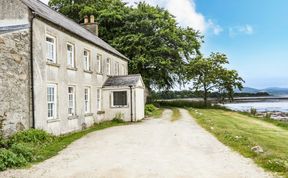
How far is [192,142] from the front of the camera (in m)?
15.4

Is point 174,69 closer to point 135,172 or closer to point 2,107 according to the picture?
point 2,107

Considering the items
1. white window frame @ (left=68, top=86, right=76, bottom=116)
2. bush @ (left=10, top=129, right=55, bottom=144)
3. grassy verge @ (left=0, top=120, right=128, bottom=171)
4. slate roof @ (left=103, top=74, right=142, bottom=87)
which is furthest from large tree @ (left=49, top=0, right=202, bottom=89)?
bush @ (left=10, top=129, right=55, bottom=144)

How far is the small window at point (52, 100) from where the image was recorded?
701 inches

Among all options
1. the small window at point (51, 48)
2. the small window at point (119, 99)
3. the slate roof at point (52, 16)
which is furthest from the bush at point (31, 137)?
the small window at point (119, 99)

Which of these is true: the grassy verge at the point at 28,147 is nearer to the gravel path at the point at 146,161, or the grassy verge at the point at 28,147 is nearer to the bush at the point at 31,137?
the bush at the point at 31,137

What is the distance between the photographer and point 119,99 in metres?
27.2

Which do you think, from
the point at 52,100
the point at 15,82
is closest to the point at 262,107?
the point at 52,100

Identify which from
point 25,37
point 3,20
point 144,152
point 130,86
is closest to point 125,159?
point 144,152

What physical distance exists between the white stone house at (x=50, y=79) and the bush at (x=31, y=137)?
423 mm

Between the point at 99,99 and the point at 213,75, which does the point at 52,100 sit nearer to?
the point at 99,99

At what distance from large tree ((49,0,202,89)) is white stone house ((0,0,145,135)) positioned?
52.5 feet

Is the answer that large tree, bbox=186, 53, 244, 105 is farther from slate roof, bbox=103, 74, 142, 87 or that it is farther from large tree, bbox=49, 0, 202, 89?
slate roof, bbox=103, 74, 142, 87

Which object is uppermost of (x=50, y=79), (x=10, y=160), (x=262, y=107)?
(x=50, y=79)

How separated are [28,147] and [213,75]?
38.1m
